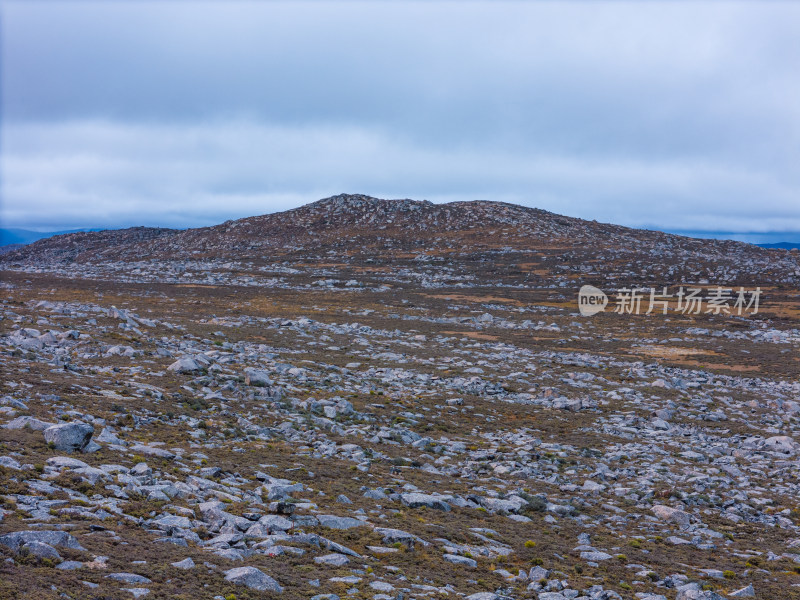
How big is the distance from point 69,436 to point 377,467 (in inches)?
294

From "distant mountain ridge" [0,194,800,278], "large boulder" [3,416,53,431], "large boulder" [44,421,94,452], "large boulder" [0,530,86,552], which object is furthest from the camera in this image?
"distant mountain ridge" [0,194,800,278]

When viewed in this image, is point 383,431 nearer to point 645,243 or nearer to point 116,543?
point 116,543

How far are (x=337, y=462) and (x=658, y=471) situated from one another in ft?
32.3

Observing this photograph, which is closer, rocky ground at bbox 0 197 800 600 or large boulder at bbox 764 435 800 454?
rocky ground at bbox 0 197 800 600

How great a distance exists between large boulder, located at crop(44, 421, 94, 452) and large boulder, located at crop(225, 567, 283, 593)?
18.8 feet

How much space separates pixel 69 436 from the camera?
11250mm

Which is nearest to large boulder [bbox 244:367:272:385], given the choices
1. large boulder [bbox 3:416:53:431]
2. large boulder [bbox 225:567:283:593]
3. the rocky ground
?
the rocky ground

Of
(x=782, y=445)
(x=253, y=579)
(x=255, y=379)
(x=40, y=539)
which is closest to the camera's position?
(x=40, y=539)

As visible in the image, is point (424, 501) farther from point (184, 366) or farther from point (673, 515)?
point (184, 366)

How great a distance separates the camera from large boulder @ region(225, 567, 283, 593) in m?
7.46

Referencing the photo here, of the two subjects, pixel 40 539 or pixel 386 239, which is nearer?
pixel 40 539

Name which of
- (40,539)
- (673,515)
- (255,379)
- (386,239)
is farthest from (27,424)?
(386,239)

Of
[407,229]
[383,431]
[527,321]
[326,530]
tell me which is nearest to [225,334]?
[383,431]

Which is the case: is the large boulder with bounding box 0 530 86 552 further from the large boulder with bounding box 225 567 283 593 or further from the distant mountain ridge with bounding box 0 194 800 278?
the distant mountain ridge with bounding box 0 194 800 278
